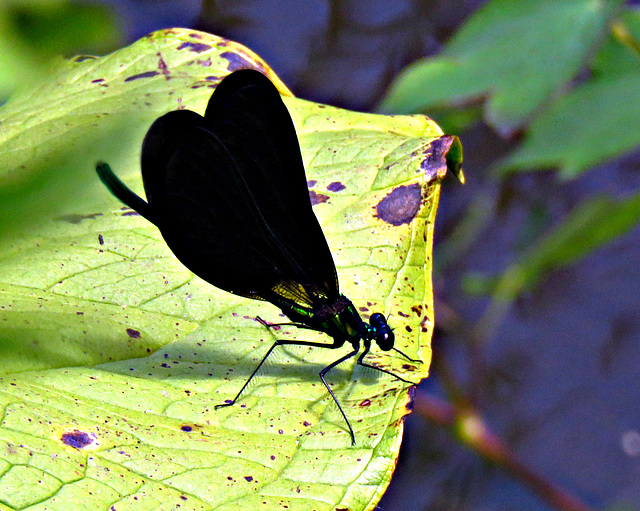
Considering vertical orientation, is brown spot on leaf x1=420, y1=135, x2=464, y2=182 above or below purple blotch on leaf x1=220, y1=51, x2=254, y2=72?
below

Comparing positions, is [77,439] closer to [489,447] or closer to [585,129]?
[585,129]

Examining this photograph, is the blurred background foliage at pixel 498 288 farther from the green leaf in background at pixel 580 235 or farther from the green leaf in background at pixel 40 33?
the green leaf in background at pixel 40 33

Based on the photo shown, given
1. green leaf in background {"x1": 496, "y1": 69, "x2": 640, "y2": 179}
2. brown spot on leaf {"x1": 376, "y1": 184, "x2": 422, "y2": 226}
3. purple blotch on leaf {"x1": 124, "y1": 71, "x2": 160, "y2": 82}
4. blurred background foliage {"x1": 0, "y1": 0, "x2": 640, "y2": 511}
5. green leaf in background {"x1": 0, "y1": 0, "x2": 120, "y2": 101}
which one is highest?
green leaf in background {"x1": 0, "y1": 0, "x2": 120, "y2": 101}

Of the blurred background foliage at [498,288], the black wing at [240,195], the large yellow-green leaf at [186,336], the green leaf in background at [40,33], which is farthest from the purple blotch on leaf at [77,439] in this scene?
the blurred background foliage at [498,288]

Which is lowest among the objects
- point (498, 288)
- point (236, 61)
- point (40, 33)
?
point (498, 288)

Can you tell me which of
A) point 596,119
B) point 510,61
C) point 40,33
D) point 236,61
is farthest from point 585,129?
point 40,33

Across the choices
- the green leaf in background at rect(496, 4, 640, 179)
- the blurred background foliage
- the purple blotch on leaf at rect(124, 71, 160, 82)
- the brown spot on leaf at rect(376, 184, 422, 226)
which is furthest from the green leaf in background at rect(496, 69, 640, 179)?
the purple blotch on leaf at rect(124, 71, 160, 82)

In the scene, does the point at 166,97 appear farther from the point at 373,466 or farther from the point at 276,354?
the point at 373,466

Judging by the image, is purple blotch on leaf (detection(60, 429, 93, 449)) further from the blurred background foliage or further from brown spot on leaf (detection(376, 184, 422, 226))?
the blurred background foliage
